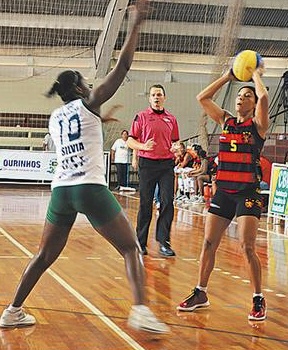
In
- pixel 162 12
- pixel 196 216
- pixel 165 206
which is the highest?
pixel 162 12

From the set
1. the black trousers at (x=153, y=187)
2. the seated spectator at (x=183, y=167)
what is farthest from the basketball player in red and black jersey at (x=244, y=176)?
the seated spectator at (x=183, y=167)

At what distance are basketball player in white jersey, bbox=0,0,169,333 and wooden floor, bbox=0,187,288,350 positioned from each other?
0.55 metres

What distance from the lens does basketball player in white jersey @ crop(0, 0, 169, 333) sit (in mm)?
5004

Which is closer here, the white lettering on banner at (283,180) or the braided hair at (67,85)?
the braided hair at (67,85)

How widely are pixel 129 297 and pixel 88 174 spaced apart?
2.09 metres

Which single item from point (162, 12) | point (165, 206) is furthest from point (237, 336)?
point (162, 12)

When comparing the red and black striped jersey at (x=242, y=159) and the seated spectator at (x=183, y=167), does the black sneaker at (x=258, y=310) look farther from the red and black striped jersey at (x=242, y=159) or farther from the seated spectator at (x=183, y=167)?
the seated spectator at (x=183, y=167)

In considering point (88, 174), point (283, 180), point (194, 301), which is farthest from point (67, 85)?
point (283, 180)

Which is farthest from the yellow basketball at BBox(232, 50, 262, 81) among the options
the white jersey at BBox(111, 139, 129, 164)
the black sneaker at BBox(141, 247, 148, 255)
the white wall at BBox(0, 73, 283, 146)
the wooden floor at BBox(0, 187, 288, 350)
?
the white wall at BBox(0, 73, 283, 146)

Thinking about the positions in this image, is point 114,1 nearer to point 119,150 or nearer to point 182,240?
point 119,150

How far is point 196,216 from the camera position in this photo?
1605 cm

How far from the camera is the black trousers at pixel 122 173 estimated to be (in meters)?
24.6

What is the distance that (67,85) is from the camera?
5379mm

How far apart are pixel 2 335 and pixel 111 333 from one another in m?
0.76
